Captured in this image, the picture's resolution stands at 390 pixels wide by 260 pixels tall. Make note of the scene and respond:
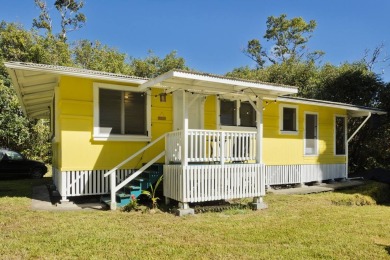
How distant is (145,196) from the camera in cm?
810

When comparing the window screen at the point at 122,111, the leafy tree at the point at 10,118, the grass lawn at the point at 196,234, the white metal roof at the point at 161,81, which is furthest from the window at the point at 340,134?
A: the leafy tree at the point at 10,118

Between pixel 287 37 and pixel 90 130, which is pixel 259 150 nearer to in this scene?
pixel 90 130

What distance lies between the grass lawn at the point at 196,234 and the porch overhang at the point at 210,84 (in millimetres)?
2875

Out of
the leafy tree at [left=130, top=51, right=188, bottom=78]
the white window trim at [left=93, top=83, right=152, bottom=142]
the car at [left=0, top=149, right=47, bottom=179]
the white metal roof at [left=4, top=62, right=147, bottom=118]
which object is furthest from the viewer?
the leafy tree at [left=130, top=51, right=188, bottom=78]

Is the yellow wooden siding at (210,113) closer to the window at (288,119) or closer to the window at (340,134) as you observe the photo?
the window at (288,119)

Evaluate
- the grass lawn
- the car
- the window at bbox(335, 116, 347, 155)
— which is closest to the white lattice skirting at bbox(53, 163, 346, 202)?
the grass lawn

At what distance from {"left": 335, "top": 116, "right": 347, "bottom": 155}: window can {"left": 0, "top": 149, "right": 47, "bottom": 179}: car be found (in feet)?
42.3

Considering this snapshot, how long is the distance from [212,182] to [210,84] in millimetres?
2310

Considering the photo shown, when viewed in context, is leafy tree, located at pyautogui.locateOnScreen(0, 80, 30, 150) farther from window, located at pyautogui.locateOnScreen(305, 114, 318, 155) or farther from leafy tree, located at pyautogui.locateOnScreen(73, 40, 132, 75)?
window, located at pyautogui.locateOnScreen(305, 114, 318, 155)

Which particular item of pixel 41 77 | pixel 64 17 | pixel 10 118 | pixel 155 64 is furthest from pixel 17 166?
pixel 155 64

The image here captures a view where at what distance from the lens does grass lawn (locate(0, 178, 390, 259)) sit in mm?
4422

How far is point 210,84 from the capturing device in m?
7.68

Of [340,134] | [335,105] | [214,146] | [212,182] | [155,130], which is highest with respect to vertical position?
[335,105]

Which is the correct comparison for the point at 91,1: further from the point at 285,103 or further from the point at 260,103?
the point at 260,103
